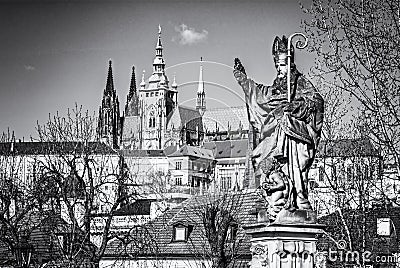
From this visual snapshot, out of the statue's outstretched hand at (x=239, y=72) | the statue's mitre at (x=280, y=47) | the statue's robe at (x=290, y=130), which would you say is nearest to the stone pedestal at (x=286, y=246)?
the statue's robe at (x=290, y=130)

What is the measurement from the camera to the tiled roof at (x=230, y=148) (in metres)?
179

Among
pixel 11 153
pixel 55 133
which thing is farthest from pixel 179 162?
pixel 55 133

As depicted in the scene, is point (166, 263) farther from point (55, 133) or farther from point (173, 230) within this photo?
point (55, 133)

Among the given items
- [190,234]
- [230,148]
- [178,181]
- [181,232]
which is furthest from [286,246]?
[230,148]

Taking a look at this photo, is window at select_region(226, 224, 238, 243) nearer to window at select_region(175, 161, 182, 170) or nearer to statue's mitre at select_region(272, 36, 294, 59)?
statue's mitre at select_region(272, 36, 294, 59)

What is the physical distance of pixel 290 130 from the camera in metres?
7.91

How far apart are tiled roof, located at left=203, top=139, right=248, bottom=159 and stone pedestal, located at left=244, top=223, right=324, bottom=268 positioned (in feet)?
553

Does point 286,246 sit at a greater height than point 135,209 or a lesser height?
greater

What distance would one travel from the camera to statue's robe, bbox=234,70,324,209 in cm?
796

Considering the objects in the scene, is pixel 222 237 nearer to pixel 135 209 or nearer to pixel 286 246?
pixel 286 246

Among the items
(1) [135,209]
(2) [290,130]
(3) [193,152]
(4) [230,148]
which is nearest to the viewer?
(2) [290,130]

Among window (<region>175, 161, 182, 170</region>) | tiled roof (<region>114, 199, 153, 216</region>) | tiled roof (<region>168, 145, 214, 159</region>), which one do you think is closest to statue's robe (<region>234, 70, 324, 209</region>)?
tiled roof (<region>114, 199, 153, 216</region>)

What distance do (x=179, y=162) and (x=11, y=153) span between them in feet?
419

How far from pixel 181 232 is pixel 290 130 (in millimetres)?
32216
